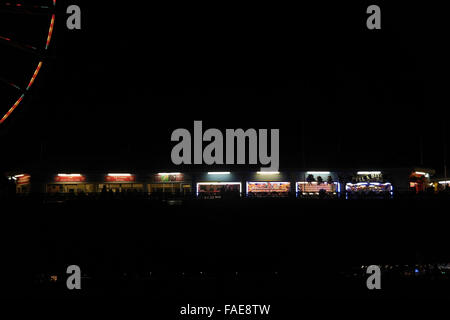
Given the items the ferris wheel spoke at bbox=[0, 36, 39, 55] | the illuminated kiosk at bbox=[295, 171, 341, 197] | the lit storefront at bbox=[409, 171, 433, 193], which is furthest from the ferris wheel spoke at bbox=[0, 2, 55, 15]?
the lit storefront at bbox=[409, 171, 433, 193]

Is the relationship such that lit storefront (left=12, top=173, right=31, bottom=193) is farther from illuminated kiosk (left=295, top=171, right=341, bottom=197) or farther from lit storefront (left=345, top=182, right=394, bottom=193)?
lit storefront (left=345, top=182, right=394, bottom=193)

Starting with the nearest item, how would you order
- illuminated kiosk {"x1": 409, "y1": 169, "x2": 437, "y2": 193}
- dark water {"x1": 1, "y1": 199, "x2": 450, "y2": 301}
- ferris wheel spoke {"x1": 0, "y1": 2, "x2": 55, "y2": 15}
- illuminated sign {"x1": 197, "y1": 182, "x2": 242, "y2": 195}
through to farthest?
ferris wheel spoke {"x1": 0, "y1": 2, "x2": 55, "y2": 15} → dark water {"x1": 1, "y1": 199, "x2": 450, "y2": 301} → illuminated sign {"x1": 197, "y1": 182, "x2": 242, "y2": 195} → illuminated kiosk {"x1": 409, "y1": 169, "x2": 437, "y2": 193}

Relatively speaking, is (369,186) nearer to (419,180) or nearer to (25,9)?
(419,180)

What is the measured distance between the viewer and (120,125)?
1983 inches

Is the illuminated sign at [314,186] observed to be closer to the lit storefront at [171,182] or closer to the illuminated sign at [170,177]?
the lit storefront at [171,182]

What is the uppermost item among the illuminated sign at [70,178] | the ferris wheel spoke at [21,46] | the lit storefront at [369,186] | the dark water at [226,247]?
the ferris wheel spoke at [21,46]

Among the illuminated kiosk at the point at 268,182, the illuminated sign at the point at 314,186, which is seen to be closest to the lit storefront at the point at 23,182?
the illuminated kiosk at the point at 268,182

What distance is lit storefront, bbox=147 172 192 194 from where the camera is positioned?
3766cm

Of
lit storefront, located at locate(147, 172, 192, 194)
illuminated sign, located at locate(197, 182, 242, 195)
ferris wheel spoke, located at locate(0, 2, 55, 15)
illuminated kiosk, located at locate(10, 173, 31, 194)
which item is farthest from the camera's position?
illuminated kiosk, located at locate(10, 173, 31, 194)

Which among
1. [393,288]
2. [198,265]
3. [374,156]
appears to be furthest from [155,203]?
[374,156]

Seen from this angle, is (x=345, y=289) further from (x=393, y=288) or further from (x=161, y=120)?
(x=161, y=120)

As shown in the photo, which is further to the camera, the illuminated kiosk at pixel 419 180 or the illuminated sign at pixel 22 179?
the illuminated kiosk at pixel 419 180

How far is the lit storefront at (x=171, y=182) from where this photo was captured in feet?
124

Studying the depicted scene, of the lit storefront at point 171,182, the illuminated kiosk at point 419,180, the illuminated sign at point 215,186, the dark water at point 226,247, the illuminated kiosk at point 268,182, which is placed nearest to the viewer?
the dark water at point 226,247
